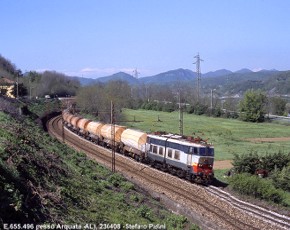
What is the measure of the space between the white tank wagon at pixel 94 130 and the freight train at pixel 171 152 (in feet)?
13.3

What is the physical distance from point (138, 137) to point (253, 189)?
52.0ft

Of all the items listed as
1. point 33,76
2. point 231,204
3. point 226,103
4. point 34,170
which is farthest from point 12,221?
point 33,76

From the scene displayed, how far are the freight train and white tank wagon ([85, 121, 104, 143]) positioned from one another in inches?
160

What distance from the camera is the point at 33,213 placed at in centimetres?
1180

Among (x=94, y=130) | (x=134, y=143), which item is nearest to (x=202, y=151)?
(x=134, y=143)

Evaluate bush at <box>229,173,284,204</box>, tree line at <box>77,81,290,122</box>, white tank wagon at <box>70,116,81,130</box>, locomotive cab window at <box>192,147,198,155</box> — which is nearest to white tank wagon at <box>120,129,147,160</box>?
locomotive cab window at <box>192,147,198,155</box>

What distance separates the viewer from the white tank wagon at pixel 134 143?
1537 inches

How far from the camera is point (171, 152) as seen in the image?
33.0 m

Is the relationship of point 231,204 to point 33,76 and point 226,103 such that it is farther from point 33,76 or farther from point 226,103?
point 33,76

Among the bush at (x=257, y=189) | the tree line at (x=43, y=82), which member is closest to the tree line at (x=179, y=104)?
the tree line at (x=43, y=82)

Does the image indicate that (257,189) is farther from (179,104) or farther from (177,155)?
(179,104)

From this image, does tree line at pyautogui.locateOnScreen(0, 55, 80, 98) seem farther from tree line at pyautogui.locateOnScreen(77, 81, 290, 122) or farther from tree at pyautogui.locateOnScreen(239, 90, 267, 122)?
tree at pyautogui.locateOnScreen(239, 90, 267, 122)

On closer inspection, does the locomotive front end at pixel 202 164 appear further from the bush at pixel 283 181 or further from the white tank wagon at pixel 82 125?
the white tank wagon at pixel 82 125

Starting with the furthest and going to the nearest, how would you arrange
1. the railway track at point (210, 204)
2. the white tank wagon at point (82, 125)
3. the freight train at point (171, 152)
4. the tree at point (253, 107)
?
the tree at point (253, 107)
the white tank wagon at point (82, 125)
the freight train at point (171, 152)
the railway track at point (210, 204)
